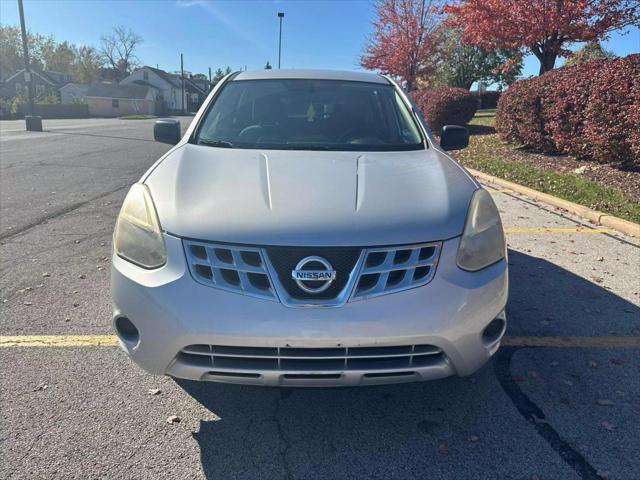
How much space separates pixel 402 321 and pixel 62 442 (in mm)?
1635

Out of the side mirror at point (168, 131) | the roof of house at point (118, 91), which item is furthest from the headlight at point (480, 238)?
the roof of house at point (118, 91)

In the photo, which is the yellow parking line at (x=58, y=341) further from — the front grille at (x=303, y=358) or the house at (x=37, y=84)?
the house at (x=37, y=84)

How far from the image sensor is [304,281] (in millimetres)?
2041

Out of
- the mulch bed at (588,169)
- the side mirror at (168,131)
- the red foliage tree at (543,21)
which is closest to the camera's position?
the side mirror at (168,131)

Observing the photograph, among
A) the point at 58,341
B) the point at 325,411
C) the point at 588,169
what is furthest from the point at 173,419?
the point at 588,169

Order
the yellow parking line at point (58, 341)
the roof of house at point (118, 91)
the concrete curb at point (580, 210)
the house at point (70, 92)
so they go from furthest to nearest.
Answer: the house at point (70, 92)
the roof of house at point (118, 91)
the concrete curb at point (580, 210)
the yellow parking line at point (58, 341)

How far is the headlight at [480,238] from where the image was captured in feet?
7.33

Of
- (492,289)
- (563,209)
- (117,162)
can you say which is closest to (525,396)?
(492,289)

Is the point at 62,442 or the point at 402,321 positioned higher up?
the point at 402,321

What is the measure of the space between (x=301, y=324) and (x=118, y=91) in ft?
239

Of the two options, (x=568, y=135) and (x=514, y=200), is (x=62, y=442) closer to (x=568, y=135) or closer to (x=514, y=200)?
(x=514, y=200)

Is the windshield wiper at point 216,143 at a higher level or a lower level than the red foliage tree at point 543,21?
lower

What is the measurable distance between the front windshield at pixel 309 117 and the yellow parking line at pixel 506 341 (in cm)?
143

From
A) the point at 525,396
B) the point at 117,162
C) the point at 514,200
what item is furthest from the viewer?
the point at 117,162
